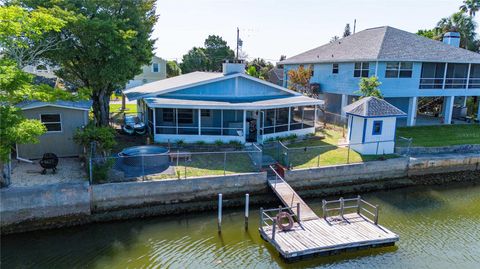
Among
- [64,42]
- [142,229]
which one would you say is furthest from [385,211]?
[64,42]

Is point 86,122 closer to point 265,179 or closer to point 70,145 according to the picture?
point 70,145

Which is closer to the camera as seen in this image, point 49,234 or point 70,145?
point 49,234

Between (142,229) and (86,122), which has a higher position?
(86,122)

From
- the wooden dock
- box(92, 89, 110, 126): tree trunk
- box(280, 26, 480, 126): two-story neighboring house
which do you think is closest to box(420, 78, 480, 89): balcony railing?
box(280, 26, 480, 126): two-story neighboring house

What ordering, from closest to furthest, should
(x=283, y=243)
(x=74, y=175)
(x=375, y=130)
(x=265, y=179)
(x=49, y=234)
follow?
(x=283, y=243), (x=49, y=234), (x=74, y=175), (x=265, y=179), (x=375, y=130)

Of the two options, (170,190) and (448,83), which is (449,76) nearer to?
(448,83)

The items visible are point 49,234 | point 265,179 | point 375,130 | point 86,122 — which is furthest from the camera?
point 375,130
